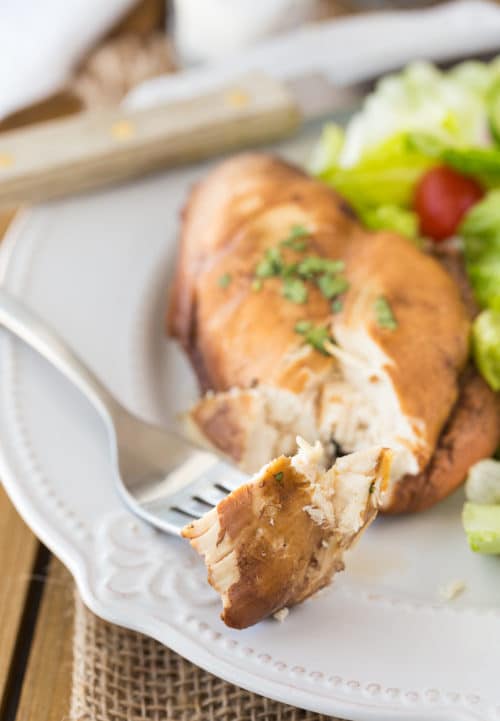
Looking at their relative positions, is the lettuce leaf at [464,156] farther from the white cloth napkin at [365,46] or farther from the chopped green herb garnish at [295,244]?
the chopped green herb garnish at [295,244]

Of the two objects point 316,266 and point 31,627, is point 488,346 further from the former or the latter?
point 31,627

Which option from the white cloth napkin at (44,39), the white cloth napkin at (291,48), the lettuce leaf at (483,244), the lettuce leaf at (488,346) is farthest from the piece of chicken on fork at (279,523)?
the white cloth napkin at (44,39)

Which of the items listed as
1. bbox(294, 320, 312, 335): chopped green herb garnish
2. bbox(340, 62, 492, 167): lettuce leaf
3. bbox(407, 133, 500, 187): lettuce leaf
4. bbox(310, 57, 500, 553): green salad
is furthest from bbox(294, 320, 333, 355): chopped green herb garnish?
bbox(340, 62, 492, 167): lettuce leaf

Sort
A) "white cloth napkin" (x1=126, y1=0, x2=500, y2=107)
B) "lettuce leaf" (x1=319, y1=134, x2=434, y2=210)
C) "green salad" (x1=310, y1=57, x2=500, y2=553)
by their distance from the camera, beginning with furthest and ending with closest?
"white cloth napkin" (x1=126, y1=0, x2=500, y2=107), "lettuce leaf" (x1=319, y1=134, x2=434, y2=210), "green salad" (x1=310, y1=57, x2=500, y2=553)

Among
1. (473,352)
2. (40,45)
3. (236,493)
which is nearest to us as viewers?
(236,493)

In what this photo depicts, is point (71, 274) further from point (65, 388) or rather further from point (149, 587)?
point (149, 587)

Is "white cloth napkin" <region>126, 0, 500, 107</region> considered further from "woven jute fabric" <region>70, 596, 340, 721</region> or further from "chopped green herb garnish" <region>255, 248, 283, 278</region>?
"woven jute fabric" <region>70, 596, 340, 721</region>

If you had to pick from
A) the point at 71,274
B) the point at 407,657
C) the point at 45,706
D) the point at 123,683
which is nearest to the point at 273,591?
the point at 407,657

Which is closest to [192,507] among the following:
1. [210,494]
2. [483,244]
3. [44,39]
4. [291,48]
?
[210,494]
